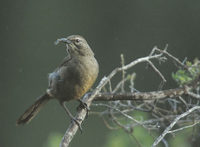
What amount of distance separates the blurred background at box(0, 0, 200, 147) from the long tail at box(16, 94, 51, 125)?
401cm

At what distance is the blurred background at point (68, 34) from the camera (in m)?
8.44

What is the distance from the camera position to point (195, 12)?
28.6 feet

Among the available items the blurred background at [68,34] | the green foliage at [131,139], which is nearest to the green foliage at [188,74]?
the green foliage at [131,139]

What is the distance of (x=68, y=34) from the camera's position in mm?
9031

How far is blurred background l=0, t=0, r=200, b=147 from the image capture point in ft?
27.7

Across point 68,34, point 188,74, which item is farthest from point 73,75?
point 68,34

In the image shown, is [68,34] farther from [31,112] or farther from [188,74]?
[188,74]

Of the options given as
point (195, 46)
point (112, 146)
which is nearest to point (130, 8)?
point (195, 46)

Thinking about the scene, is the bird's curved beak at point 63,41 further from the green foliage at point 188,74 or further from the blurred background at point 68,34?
the blurred background at point 68,34

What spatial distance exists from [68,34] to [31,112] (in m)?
5.13

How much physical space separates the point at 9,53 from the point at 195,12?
3.74 meters

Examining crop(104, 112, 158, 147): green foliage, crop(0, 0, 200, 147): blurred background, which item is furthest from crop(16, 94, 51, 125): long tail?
crop(0, 0, 200, 147): blurred background

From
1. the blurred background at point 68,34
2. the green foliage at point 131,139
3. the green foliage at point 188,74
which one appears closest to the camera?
the green foliage at point 188,74

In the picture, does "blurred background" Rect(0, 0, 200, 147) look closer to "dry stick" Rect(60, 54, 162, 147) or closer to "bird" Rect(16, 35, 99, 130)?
"bird" Rect(16, 35, 99, 130)
